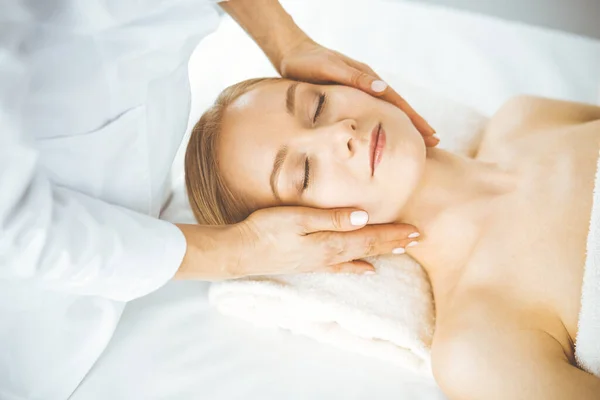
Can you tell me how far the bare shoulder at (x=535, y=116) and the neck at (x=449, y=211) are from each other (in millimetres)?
158

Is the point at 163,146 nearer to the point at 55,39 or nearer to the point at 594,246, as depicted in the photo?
the point at 55,39

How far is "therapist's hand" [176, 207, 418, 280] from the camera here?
983 mm

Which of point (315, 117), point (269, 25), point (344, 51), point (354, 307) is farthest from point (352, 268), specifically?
point (344, 51)

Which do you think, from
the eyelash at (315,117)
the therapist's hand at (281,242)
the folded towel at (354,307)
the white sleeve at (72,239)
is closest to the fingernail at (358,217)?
the therapist's hand at (281,242)

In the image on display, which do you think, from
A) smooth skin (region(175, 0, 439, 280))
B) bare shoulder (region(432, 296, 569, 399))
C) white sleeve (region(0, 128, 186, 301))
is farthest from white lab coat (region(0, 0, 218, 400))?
bare shoulder (region(432, 296, 569, 399))

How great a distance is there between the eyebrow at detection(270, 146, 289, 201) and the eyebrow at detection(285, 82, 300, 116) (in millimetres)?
79

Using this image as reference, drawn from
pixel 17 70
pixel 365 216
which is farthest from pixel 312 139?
pixel 17 70

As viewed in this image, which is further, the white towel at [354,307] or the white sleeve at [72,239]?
the white towel at [354,307]

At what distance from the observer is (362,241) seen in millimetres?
1080

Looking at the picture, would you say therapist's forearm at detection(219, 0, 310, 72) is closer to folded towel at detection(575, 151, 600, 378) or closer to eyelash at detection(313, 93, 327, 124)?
eyelash at detection(313, 93, 327, 124)

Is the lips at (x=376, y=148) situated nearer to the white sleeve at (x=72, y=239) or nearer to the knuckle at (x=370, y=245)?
the knuckle at (x=370, y=245)

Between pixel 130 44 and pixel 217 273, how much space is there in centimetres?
41

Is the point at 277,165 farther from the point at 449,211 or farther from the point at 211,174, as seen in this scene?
the point at 449,211

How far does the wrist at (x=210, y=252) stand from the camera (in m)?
0.96
